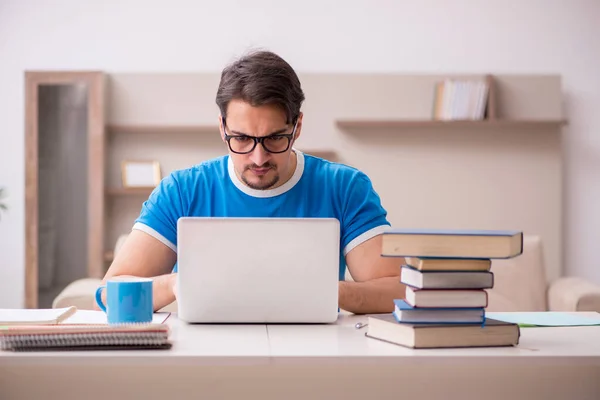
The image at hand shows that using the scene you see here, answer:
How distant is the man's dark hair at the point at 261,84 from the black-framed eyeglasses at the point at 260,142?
0.16 ft

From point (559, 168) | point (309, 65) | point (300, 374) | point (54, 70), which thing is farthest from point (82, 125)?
point (300, 374)

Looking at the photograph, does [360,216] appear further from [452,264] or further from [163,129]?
[163,129]

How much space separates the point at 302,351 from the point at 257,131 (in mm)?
815

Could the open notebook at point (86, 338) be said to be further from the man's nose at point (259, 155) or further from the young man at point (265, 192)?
the man's nose at point (259, 155)

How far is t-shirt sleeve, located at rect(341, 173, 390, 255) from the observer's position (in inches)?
83.7

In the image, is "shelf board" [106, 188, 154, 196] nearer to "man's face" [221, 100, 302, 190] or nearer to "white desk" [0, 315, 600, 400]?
"man's face" [221, 100, 302, 190]

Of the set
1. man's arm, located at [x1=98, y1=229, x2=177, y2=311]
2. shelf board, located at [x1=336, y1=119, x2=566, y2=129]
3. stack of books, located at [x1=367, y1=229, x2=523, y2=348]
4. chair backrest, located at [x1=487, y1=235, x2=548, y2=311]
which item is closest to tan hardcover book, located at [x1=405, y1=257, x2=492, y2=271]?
stack of books, located at [x1=367, y1=229, x2=523, y2=348]

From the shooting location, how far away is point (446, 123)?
4.34m

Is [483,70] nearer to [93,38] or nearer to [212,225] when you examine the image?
[93,38]

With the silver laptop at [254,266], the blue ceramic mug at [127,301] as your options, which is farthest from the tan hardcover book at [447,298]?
the blue ceramic mug at [127,301]

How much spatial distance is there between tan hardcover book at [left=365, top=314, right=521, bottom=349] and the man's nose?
2.40 ft

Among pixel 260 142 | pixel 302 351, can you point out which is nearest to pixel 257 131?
pixel 260 142

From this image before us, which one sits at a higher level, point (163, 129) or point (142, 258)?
point (163, 129)

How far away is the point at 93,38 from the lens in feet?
15.0
